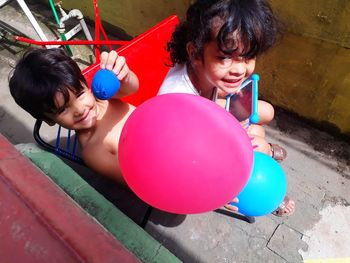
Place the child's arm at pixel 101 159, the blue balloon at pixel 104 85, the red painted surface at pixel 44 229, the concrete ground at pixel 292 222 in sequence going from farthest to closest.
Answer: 1. the concrete ground at pixel 292 222
2. the child's arm at pixel 101 159
3. the blue balloon at pixel 104 85
4. the red painted surface at pixel 44 229

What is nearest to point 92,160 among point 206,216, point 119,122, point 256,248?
point 119,122

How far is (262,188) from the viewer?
4.08 feet

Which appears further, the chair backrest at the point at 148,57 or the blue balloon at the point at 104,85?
the chair backrest at the point at 148,57

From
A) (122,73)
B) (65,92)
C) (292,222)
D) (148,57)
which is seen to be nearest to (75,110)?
(65,92)

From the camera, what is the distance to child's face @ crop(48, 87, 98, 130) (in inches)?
47.4

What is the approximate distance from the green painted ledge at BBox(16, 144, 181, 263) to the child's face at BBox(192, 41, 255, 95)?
1.97ft

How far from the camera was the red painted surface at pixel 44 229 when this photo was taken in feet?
2.38

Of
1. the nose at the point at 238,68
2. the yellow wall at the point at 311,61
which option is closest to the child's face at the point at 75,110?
the nose at the point at 238,68

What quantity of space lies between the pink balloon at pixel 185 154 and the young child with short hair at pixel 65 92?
0.47 m

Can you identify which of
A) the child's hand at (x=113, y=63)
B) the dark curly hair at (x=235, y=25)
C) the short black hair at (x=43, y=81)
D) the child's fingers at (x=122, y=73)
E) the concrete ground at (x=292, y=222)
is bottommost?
the concrete ground at (x=292, y=222)

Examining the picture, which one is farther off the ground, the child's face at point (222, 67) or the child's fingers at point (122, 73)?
the child's face at point (222, 67)

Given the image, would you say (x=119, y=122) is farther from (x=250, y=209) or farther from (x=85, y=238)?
(x=85, y=238)

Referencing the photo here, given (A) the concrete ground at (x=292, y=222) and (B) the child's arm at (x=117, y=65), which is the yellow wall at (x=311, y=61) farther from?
(B) the child's arm at (x=117, y=65)

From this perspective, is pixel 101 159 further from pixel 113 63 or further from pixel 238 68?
pixel 238 68
